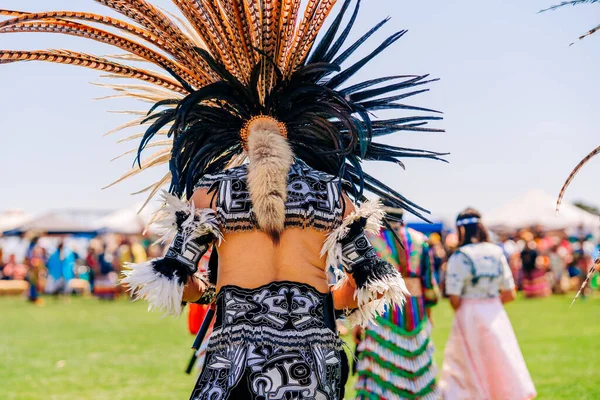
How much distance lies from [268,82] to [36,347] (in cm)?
1047

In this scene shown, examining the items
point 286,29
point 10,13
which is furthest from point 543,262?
point 10,13

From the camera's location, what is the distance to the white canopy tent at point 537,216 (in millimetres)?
30902

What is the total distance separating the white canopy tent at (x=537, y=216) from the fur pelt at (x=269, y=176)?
28420 millimetres

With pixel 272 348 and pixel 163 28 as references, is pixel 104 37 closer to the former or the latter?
pixel 163 28

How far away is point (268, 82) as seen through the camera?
145 inches

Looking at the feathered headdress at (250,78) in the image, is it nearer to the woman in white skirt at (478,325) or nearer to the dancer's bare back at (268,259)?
the dancer's bare back at (268,259)

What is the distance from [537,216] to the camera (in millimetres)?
30906

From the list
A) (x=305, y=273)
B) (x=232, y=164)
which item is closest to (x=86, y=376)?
(x=232, y=164)

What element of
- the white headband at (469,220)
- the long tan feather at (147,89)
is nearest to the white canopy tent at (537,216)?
the white headband at (469,220)

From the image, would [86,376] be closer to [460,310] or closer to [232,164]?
[460,310]

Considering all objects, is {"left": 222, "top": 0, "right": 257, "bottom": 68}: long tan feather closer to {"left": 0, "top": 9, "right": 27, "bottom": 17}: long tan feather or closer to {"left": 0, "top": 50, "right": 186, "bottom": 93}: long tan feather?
{"left": 0, "top": 50, "right": 186, "bottom": 93}: long tan feather

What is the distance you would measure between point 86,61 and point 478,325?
4.78 meters

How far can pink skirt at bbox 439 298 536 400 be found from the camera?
23.1 feet

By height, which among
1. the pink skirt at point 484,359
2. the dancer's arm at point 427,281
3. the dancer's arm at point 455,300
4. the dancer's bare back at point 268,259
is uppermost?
the dancer's bare back at point 268,259
